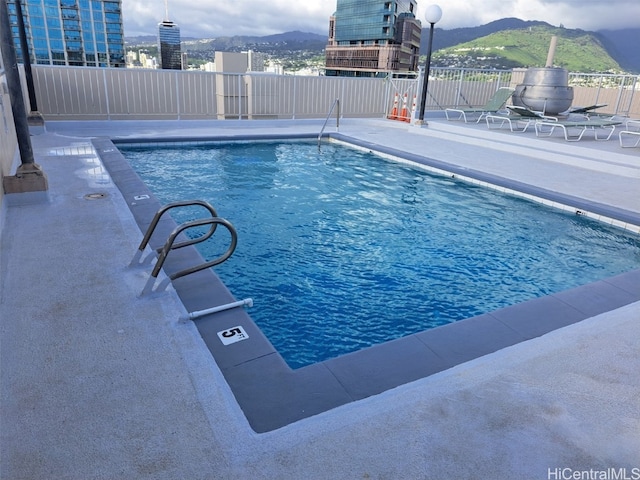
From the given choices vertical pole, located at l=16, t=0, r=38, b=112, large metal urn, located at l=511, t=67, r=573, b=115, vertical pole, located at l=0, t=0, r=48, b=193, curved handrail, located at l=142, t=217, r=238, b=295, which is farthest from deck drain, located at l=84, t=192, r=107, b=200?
large metal urn, located at l=511, t=67, r=573, b=115

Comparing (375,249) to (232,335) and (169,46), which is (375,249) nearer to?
(232,335)

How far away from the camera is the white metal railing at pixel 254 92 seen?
32.8ft

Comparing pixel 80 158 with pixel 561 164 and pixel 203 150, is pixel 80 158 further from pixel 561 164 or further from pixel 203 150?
pixel 561 164

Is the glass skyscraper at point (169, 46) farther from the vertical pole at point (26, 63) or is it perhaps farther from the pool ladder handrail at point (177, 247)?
the pool ladder handrail at point (177, 247)

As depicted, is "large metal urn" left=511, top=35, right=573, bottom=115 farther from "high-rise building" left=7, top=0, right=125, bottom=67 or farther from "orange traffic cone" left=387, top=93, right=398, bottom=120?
"high-rise building" left=7, top=0, right=125, bottom=67

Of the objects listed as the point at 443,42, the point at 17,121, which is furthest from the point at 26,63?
the point at 443,42

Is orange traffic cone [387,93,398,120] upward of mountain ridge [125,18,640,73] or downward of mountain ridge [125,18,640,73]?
downward

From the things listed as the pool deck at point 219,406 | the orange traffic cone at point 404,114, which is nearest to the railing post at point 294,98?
the orange traffic cone at point 404,114

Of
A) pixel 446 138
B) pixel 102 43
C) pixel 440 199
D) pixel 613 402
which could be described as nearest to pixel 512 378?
pixel 613 402

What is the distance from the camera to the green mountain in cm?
5238

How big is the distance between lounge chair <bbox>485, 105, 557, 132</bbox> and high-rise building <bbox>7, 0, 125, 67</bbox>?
89.0 meters

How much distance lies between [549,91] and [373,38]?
324 ft

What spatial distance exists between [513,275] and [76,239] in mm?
3913

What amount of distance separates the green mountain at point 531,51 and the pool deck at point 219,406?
54046 mm
